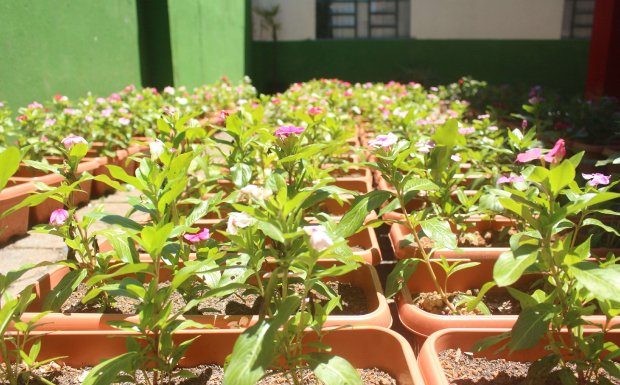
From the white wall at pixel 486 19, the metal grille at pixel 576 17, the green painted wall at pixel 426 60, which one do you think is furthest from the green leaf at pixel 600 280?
the metal grille at pixel 576 17

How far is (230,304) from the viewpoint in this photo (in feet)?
5.61

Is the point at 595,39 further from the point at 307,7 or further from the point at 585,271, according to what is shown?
the point at 307,7

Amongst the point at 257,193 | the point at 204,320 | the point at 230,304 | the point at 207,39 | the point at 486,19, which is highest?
the point at 486,19

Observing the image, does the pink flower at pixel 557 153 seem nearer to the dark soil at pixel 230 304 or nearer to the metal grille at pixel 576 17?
the dark soil at pixel 230 304

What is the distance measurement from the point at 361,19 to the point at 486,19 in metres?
3.00

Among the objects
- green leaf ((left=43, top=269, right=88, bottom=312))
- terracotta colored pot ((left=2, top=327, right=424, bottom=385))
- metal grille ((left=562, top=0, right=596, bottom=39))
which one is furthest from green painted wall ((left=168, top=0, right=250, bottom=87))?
metal grille ((left=562, top=0, right=596, bottom=39))

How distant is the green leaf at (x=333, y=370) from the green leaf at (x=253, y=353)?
0.11 metres

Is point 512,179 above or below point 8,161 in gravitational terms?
below

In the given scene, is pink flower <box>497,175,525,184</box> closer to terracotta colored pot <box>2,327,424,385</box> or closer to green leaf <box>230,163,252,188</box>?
terracotta colored pot <box>2,327,424,385</box>

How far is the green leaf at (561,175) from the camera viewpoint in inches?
43.3

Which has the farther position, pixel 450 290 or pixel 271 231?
pixel 450 290

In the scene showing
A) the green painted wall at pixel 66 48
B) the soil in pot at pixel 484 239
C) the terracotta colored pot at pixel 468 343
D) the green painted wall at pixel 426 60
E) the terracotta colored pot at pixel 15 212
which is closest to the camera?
the terracotta colored pot at pixel 468 343

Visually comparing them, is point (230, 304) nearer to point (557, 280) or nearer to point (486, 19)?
point (557, 280)

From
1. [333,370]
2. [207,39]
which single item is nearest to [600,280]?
[333,370]
